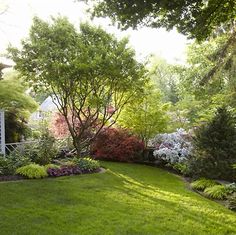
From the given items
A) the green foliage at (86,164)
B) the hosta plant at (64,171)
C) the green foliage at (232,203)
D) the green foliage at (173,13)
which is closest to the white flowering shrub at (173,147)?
the green foliage at (86,164)

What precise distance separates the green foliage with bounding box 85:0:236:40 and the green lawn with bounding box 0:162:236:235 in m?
3.67

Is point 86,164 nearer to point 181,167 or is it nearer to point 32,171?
point 32,171

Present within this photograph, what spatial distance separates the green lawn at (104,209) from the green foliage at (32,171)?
0.42 metres

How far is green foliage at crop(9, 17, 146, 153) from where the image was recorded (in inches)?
510

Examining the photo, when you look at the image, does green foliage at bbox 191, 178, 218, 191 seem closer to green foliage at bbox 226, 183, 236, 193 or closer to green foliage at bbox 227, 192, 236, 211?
green foliage at bbox 226, 183, 236, 193

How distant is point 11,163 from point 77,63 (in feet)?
13.9

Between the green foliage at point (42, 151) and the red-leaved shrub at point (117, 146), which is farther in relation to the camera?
the red-leaved shrub at point (117, 146)

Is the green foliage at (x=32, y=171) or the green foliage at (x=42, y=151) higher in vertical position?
the green foliage at (x=42, y=151)

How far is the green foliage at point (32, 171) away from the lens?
10.7 m

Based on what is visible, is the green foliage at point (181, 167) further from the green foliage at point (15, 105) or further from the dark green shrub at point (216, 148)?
the green foliage at point (15, 105)

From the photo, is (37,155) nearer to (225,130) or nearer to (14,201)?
(14,201)

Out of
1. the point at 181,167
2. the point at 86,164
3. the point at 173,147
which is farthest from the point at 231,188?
the point at 173,147

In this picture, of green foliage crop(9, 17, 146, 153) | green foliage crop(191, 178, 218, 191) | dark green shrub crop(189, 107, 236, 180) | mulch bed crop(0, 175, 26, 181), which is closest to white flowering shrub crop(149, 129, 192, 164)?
dark green shrub crop(189, 107, 236, 180)

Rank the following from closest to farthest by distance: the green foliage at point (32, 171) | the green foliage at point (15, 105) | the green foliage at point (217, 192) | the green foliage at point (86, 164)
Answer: the green foliage at point (217, 192) → the green foliage at point (32, 171) → the green foliage at point (86, 164) → the green foliage at point (15, 105)
